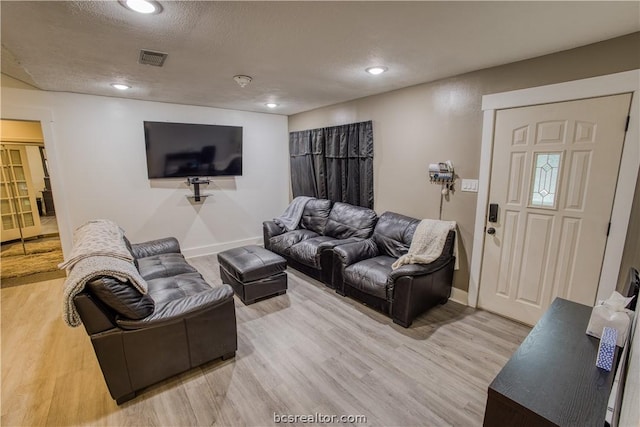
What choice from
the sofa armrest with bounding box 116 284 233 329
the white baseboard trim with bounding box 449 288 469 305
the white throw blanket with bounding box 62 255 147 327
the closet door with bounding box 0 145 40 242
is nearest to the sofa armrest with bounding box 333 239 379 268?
the white baseboard trim with bounding box 449 288 469 305

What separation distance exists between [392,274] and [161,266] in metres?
2.30

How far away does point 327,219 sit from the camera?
4254 mm

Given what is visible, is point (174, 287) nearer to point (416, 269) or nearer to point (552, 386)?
point (416, 269)

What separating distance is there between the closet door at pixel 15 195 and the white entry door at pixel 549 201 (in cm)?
730

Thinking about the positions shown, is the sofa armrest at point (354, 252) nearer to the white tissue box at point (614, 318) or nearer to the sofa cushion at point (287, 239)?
the sofa cushion at point (287, 239)

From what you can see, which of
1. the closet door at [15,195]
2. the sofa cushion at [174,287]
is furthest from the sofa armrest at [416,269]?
the closet door at [15,195]

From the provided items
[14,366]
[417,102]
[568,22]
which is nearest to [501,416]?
[568,22]

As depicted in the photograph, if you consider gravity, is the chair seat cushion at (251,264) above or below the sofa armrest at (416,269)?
below

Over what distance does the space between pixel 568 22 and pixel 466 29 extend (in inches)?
23.2

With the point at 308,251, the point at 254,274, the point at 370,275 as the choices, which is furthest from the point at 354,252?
the point at 254,274

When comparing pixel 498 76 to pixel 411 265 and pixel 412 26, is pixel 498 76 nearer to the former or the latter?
pixel 412 26

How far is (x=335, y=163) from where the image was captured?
4324 millimetres

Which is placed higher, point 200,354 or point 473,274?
point 473,274

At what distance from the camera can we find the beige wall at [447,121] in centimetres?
214
